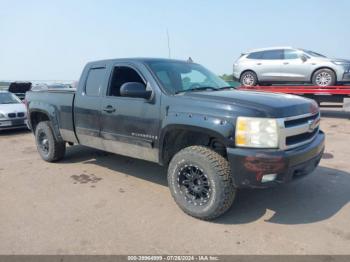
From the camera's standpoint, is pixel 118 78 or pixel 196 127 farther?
pixel 118 78

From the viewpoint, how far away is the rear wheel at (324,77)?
10445 mm

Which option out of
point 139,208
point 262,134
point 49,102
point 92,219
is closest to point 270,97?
point 262,134

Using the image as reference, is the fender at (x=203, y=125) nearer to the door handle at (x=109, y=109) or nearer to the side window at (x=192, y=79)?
the side window at (x=192, y=79)

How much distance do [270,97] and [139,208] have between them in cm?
209

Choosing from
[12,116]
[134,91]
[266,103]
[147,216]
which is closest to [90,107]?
[134,91]

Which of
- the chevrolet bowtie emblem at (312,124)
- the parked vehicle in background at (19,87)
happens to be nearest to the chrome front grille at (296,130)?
the chevrolet bowtie emblem at (312,124)

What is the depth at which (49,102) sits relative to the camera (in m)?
6.32

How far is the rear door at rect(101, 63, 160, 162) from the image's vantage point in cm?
448

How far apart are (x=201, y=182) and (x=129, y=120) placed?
4.56 ft

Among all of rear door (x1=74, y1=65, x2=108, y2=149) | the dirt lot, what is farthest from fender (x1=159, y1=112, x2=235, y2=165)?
rear door (x1=74, y1=65, x2=108, y2=149)

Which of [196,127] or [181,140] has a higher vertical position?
[196,127]

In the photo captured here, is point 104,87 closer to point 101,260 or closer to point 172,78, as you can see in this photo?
point 172,78

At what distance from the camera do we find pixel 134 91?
14.2ft

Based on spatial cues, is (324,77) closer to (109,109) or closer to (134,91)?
(109,109)
